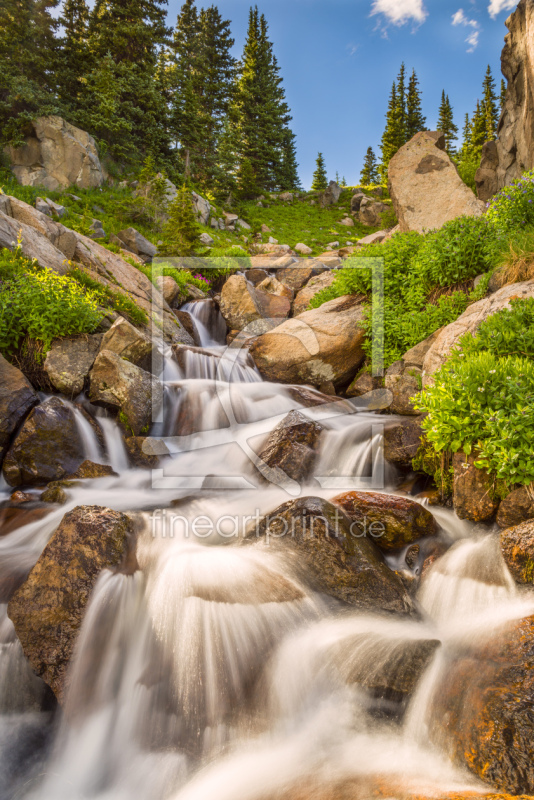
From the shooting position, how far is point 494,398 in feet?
13.8

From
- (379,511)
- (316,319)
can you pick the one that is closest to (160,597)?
(379,511)

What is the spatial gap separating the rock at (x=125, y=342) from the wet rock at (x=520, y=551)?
623 cm

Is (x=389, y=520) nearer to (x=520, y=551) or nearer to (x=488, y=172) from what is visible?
(x=520, y=551)

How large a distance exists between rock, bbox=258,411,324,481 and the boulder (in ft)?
31.6

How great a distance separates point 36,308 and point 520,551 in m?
7.47

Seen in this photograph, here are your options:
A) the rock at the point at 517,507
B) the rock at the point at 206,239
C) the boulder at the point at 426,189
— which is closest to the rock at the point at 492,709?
the rock at the point at 517,507

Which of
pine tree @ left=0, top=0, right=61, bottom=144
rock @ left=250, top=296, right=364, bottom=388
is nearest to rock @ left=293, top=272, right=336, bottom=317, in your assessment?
rock @ left=250, top=296, right=364, bottom=388

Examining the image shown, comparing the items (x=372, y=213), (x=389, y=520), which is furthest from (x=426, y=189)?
(x=372, y=213)

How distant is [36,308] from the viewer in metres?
7.01

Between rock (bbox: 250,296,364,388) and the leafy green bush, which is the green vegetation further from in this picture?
the leafy green bush

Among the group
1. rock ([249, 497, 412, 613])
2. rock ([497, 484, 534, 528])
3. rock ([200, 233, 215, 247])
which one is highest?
→ rock ([200, 233, 215, 247])

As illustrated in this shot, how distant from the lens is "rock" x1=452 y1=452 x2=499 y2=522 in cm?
425

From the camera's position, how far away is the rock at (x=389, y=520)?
14.3 feet

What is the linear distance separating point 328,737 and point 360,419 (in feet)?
14.7
